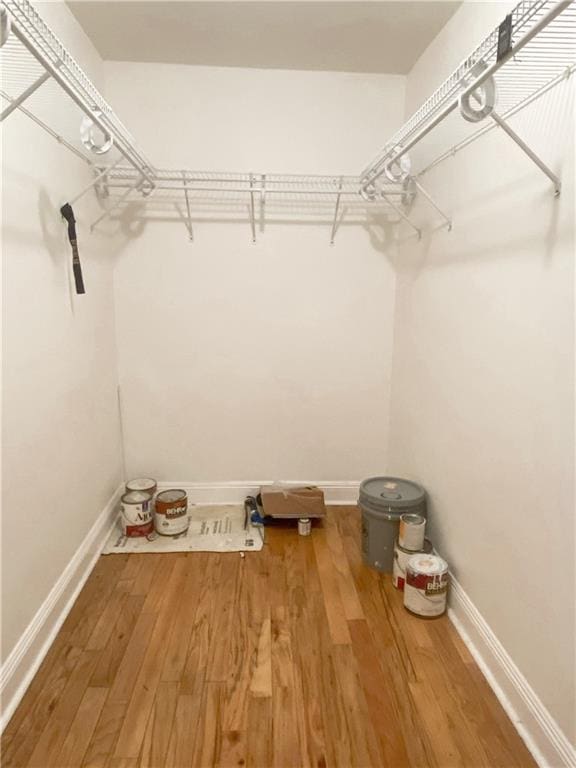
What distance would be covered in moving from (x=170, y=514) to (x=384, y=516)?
1.07 m

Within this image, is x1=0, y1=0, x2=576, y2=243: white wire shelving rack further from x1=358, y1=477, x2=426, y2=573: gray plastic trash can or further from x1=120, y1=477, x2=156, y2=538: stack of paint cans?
x1=120, y1=477, x2=156, y2=538: stack of paint cans

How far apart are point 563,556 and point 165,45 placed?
2.56 meters

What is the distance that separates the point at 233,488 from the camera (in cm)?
284

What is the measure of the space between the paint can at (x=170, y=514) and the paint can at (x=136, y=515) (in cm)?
5

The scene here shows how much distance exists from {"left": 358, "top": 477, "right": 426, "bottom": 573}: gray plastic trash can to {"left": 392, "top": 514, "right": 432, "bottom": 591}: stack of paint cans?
3.4 inches

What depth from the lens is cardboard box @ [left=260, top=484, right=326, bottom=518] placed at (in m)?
2.58

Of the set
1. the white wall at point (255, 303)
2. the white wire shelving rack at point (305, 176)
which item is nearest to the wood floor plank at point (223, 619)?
the white wall at point (255, 303)

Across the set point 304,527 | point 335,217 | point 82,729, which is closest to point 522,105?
point 335,217

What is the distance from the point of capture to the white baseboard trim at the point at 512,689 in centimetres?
131

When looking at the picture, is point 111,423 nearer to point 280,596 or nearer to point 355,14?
point 280,596

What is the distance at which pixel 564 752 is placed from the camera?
127 centimetres

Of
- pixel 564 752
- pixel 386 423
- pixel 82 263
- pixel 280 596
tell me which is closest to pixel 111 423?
pixel 82 263

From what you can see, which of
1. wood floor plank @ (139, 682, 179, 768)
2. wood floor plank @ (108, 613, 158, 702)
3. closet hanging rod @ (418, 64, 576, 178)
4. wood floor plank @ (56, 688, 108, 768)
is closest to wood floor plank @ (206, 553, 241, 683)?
wood floor plank @ (139, 682, 179, 768)

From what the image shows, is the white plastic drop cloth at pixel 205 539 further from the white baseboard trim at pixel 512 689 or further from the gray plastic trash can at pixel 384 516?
the white baseboard trim at pixel 512 689
